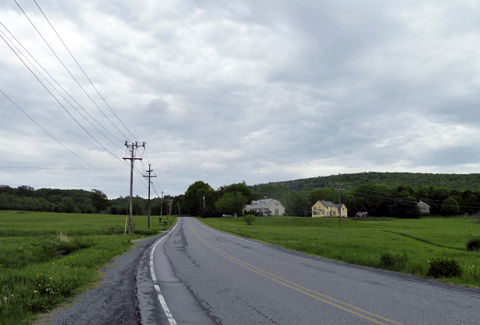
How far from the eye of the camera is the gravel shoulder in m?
6.48

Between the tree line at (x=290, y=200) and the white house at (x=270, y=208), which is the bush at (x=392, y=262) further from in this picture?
the white house at (x=270, y=208)

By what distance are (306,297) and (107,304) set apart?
513 centimetres

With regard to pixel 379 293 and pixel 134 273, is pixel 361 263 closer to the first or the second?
pixel 379 293

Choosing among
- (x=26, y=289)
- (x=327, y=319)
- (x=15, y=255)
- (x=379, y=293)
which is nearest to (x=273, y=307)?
(x=327, y=319)

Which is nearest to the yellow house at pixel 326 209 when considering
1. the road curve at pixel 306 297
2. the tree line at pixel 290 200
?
the tree line at pixel 290 200

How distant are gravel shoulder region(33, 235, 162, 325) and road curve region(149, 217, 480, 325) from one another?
0.59m

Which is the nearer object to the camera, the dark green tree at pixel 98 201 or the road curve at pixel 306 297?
the road curve at pixel 306 297

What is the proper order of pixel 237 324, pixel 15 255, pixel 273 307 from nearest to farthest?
pixel 237 324 < pixel 273 307 < pixel 15 255

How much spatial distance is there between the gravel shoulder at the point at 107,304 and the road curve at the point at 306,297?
595mm

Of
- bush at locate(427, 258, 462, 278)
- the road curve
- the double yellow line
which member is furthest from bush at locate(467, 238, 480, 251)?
the double yellow line

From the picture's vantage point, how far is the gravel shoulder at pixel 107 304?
6.48m

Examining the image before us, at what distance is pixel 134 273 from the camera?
12305 millimetres

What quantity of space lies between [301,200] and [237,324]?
12171cm

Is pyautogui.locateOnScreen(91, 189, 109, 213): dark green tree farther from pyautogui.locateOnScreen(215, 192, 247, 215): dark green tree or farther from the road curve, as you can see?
the road curve
